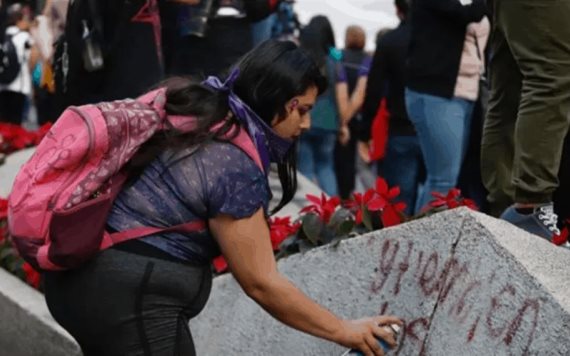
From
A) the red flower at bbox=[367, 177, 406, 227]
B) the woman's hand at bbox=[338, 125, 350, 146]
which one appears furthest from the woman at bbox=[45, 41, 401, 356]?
the woman's hand at bbox=[338, 125, 350, 146]

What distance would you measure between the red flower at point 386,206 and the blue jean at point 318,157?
5.43m

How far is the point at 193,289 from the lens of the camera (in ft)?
13.7

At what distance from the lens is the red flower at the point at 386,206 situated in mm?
5590

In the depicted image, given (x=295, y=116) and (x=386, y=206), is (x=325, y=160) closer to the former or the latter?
(x=386, y=206)

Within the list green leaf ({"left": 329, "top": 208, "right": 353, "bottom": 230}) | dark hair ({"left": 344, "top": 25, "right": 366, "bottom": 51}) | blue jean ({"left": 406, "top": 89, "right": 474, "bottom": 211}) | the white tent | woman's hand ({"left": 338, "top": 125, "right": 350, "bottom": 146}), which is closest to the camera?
green leaf ({"left": 329, "top": 208, "right": 353, "bottom": 230})

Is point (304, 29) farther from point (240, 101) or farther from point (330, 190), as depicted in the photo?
point (240, 101)

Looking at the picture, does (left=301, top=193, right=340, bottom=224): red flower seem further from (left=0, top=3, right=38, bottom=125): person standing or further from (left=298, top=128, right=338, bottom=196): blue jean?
(left=0, top=3, right=38, bottom=125): person standing

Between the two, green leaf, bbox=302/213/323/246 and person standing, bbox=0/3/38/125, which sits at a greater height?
green leaf, bbox=302/213/323/246

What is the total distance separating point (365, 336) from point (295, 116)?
0.65 m

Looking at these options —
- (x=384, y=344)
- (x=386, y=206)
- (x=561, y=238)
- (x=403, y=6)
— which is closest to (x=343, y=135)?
(x=403, y=6)

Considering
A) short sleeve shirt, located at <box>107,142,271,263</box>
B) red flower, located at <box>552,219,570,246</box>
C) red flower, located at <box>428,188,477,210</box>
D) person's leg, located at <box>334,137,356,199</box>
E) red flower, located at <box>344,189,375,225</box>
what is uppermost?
short sleeve shirt, located at <box>107,142,271,263</box>

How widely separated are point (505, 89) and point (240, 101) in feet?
6.84

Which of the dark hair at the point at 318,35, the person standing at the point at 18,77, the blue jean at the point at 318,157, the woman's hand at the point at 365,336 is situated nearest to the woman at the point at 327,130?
the blue jean at the point at 318,157

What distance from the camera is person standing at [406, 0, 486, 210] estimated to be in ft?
24.6
